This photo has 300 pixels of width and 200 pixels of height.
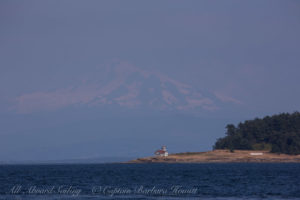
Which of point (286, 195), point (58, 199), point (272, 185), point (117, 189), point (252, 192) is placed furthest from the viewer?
point (272, 185)

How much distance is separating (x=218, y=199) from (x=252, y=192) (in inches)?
431

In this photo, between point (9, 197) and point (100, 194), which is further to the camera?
point (100, 194)

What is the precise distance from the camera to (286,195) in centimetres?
7400

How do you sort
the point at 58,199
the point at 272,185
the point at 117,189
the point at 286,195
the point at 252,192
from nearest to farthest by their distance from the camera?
the point at 58,199
the point at 286,195
the point at 252,192
the point at 117,189
the point at 272,185

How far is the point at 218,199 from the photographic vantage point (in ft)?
228

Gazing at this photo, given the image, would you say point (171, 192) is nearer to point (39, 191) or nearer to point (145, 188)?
point (145, 188)

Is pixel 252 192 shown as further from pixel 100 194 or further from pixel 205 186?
pixel 100 194

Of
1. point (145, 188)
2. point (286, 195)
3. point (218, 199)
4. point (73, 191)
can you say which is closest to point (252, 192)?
point (286, 195)

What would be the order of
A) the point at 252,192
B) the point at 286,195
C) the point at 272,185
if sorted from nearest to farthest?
the point at 286,195 < the point at 252,192 < the point at 272,185

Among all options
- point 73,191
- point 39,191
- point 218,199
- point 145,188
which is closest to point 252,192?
point 218,199

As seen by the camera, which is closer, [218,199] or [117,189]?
[218,199]

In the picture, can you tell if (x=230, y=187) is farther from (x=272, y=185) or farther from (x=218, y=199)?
(x=218, y=199)

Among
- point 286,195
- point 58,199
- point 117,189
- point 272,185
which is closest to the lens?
point 58,199

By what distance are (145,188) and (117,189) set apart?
465 cm
